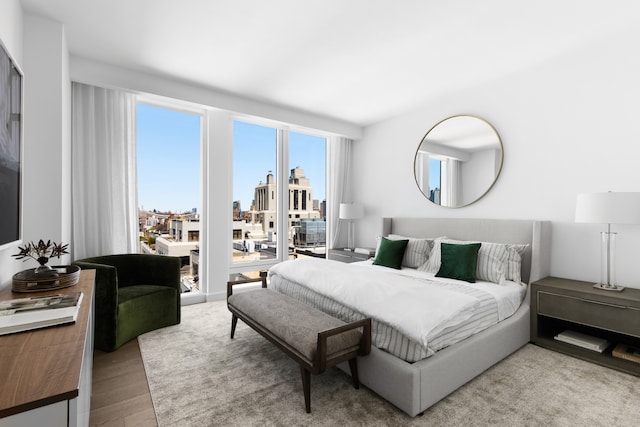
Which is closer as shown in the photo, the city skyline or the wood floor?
the wood floor

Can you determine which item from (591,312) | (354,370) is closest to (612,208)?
(591,312)

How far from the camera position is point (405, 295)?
87.8 inches

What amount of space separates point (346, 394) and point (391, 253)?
186cm

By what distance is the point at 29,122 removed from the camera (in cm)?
239

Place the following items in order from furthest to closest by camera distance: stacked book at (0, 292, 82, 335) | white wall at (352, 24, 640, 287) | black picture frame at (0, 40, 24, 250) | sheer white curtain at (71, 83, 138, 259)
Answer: sheer white curtain at (71, 83, 138, 259), white wall at (352, 24, 640, 287), black picture frame at (0, 40, 24, 250), stacked book at (0, 292, 82, 335)

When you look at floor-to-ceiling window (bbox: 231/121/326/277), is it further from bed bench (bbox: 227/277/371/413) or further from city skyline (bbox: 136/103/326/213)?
bed bench (bbox: 227/277/371/413)

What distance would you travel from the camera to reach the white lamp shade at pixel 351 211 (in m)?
4.98

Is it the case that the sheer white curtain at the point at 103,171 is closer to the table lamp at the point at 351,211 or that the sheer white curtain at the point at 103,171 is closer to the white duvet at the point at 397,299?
the white duvet at the point at 397,299

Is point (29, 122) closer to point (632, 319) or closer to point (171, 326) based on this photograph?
point (171, 326)

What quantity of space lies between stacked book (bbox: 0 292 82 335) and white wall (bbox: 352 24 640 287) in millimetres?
3816

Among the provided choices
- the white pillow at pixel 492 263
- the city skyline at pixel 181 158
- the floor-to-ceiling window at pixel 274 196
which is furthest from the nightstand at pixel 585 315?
the city skyline at pixel 181 158

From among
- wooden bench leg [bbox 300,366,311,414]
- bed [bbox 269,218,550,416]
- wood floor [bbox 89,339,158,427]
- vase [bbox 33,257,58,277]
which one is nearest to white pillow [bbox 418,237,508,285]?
bed [bbox 269,218,550,416]

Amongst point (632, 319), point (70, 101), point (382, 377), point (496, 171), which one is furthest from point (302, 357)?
point (70, 101)

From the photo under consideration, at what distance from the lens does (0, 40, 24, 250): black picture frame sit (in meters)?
1.53
